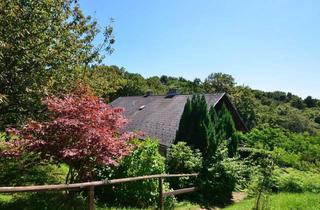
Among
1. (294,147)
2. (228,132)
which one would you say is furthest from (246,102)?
(294,147)

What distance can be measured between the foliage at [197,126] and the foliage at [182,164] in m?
1.24

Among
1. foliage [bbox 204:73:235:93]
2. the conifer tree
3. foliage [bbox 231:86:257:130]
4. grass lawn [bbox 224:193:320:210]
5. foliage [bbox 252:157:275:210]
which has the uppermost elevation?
foliage [bbox 204:73:235:93]

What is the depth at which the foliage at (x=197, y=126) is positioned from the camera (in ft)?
50.3

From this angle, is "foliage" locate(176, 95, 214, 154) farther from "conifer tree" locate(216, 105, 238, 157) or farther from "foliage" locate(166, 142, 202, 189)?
"foliage" locate(166, 142, 202, 189)

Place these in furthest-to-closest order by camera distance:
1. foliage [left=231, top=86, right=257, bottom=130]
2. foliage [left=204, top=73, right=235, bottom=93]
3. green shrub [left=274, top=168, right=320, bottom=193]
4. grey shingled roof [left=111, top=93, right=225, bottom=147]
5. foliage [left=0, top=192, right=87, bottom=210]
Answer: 1. foliage [left=204, top=73, right=235, bottom=93]
2. foliage [left=231, top=86, right=257, bottom=130]
3. grey shingled roof [left=111, top=93, right=225, bottom=147]
4. green shrub [left=274, top=168, right=320, bottom=193]
5. foliage [left=0, top=192, right=87, bottom=210]

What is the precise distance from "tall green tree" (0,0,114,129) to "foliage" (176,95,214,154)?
5.15 metres

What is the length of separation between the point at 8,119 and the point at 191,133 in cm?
738

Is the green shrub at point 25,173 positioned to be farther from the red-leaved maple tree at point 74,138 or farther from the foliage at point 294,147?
the foliage at point 294,147

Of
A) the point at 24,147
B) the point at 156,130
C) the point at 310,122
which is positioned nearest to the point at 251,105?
the point at 310,122

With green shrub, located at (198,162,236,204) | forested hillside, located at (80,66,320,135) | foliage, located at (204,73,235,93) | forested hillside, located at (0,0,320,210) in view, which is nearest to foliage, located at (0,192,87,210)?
forested hillside, located at (0,0,320,210)

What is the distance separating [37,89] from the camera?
11719 mm

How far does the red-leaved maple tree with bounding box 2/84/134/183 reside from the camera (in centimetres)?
788

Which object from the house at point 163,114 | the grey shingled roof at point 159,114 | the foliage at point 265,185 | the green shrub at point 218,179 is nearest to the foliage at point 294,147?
the green shrub at point 218,179

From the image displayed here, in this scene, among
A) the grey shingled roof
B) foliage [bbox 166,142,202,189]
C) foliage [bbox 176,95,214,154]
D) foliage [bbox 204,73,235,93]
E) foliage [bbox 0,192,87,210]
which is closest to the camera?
foliage [bbox 0,192,87,210]
